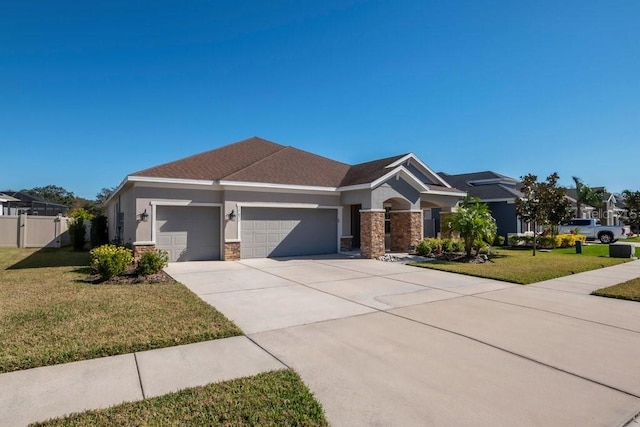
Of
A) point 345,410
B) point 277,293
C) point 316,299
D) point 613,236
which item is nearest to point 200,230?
point 277,293

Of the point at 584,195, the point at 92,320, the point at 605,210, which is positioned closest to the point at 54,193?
the point at 92,320

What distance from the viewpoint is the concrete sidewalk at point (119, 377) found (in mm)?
3379

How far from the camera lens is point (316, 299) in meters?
7.84

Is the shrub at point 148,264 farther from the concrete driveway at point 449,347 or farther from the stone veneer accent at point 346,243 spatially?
the stone veneer accent at point 346,243

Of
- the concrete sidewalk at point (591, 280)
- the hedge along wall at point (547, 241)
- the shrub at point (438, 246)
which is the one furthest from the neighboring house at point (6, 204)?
the hedge along wall at point (547, 241)

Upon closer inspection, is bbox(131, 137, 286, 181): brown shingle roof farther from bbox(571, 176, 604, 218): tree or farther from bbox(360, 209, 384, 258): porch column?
bbox(571, 176, 604, 218): tree

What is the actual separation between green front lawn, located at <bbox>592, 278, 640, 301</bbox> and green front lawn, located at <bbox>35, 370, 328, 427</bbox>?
849cm

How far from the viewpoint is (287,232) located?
641 inches

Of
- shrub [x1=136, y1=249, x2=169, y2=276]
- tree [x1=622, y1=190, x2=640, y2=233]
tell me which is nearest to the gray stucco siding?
shrub [x1=136, y1=249, x2=169, y2=276]

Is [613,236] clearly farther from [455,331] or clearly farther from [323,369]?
[323,369]

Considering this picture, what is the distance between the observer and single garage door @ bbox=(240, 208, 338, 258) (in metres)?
15.4

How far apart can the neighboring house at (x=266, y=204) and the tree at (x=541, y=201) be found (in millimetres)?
3799

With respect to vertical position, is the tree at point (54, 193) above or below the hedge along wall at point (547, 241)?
above

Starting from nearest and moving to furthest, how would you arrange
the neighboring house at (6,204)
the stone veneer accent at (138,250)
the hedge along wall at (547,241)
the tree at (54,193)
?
the stone veneer accent at (138,250) → the hedge along wall at (547,241) → the neighboring house at (6,204) → the tree at (54,193)
